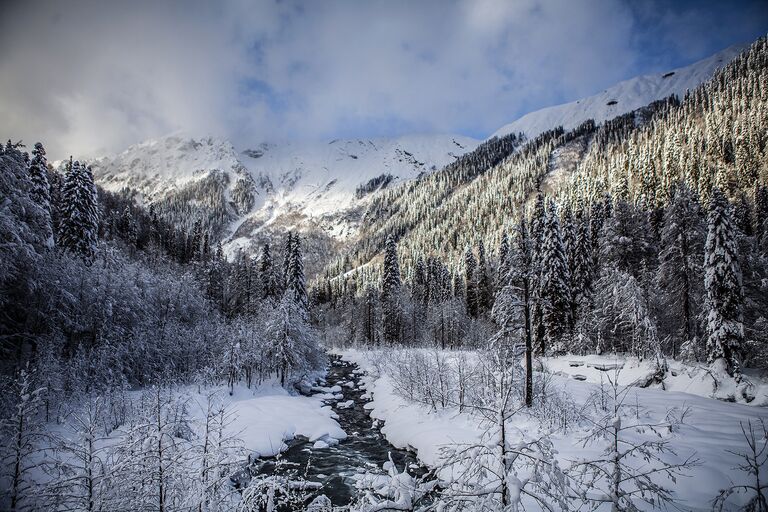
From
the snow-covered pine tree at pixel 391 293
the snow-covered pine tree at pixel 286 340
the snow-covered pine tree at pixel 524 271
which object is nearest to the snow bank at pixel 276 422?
the snow-covered pine tree at pixel 286 340

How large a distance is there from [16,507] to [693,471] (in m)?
14.8

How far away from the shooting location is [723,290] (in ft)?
73.2

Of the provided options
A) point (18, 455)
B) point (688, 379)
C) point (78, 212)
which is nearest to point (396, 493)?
point (18, 455)

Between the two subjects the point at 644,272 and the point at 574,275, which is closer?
the point at 644,272

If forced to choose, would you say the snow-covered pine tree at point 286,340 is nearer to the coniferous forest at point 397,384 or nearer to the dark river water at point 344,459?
the coniferous forest at point 397,384

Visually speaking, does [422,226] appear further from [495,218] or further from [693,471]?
[693,471]

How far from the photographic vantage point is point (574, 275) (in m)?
38.7

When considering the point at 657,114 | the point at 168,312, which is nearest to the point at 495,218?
the point at 657,114

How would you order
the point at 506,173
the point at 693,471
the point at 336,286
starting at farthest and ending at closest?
the point at 506,173
the point at 336,286
the point at 693,471

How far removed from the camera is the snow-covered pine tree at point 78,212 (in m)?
31.2

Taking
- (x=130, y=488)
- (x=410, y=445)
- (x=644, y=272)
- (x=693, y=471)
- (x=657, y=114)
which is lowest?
(x=410, y=445)

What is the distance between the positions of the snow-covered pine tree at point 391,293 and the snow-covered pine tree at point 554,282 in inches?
914

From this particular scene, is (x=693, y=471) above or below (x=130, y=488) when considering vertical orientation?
below

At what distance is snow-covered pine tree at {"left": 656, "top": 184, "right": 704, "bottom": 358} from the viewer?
27922 millimetres
